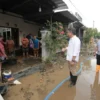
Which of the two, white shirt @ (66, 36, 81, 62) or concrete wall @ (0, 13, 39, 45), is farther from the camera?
concrete wall @ (0, 13, 39, 45)

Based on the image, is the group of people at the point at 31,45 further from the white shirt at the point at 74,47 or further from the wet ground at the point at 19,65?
the white shirt at the point at 74,47

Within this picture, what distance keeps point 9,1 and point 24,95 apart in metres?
5.16

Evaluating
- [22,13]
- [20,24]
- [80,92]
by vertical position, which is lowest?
[80,92]

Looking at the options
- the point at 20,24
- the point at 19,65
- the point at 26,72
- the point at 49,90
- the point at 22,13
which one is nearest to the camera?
the point at 49,90

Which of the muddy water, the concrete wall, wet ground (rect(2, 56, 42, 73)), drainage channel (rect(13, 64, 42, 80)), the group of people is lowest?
the muddy water

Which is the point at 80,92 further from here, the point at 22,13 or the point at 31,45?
the point at 22,13

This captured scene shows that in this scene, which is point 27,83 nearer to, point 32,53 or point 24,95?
point 24,95

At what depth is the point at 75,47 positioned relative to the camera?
4.36 meters

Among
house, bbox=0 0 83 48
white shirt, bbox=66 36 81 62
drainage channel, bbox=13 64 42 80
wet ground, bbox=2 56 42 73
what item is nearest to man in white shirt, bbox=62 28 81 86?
white shirt, bbox=66 36 81 62

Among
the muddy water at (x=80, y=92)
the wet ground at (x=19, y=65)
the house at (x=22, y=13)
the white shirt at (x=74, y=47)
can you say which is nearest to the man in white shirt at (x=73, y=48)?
the white shirt at (x=74, y=47)

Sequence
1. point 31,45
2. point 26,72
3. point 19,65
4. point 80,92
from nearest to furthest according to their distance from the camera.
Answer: point 80,92
point 26,72
point 19,65
point 31,45

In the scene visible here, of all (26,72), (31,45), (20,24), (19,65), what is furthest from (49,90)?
(20,24)

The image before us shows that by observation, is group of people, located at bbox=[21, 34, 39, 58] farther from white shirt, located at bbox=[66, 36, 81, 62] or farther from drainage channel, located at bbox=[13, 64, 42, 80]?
white shirt, located at bbox=[66, 36, 81, 62]

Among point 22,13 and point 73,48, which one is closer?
point 73,48
